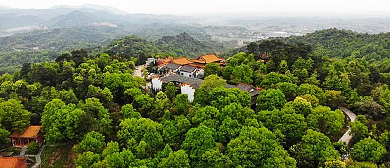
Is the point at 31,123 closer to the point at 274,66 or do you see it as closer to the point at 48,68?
the point at 48,68

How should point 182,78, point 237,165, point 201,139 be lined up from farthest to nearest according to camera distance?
point 182,78 → point 201,139 → point 237,165

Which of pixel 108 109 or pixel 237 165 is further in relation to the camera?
pixel 108 109

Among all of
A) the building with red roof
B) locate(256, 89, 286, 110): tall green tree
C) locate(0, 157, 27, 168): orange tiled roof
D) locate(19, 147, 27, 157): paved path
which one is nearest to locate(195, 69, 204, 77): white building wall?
locate(256, 89, 286, 110): tall green tree

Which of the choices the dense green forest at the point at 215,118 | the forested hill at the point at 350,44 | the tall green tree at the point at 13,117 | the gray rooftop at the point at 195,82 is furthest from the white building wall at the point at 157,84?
the forested hill at the point at 350,44

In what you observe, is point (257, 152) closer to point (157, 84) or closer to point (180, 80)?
point (180, 80)

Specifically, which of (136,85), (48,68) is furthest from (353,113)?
(48,68)

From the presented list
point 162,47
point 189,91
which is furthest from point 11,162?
point 162,47

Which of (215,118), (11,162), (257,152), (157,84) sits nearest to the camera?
(257,152)
